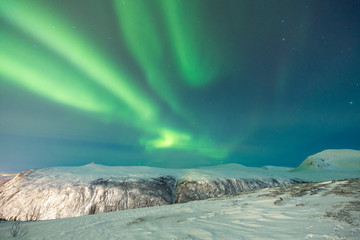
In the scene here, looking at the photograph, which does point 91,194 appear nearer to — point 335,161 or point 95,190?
point 95,190

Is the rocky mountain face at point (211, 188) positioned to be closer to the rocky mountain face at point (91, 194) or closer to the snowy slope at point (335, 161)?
the rocky mountain face at point (91, 194)

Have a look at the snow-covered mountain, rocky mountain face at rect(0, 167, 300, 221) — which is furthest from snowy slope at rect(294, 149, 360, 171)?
rocky mountain face at rect(0, 167, 300, 221)

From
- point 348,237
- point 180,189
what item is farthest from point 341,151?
point 348,237

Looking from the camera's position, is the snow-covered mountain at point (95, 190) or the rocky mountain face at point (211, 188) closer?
the snow-covered mountain at point (95, 190)

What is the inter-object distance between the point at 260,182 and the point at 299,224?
25.7 meters

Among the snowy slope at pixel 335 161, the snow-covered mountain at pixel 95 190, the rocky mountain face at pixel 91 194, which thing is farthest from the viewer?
the snowy slope at pixel 335 161

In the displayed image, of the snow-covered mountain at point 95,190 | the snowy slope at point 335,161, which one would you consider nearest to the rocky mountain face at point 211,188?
the snow-covered mountain at point 95,190

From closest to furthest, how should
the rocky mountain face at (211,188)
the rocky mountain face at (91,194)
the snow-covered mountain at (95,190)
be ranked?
the rocky mountain face at (91,194)
the snow-covered mountain at (95,190)
the rocky mountain face at (211,188)

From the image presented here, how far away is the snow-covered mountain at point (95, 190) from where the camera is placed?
18.6 meters

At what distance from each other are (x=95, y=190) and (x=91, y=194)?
627 mm

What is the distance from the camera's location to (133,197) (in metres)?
20.7

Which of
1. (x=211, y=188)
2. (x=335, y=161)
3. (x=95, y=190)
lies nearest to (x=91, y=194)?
(x=95, y=190)

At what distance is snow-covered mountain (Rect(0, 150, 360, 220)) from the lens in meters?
18.6

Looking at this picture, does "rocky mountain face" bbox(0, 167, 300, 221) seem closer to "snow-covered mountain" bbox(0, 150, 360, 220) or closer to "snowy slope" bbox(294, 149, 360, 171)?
"snow-covered mountain" bbox(0, 150, 360, 220)
